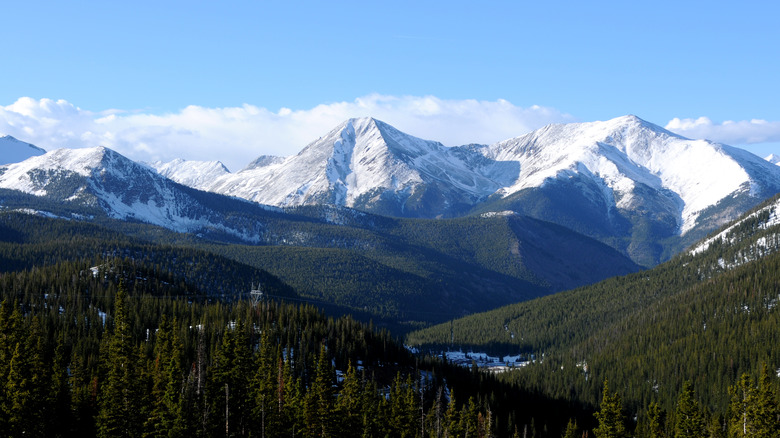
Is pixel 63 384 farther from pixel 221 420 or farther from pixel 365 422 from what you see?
pixel 365 422

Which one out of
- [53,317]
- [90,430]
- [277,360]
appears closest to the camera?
[90,430]

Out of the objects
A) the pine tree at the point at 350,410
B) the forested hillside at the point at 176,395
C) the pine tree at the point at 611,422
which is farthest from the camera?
the pine tree at the point at 350,410

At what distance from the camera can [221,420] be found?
4469 inches

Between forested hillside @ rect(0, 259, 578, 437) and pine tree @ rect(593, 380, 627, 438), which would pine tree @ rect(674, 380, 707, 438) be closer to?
pine tree @ rect(593, 380, 627, 438)

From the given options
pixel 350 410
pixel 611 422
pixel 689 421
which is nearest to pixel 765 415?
pixel 689 421

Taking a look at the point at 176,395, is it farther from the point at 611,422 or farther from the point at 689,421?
the point at 689,421

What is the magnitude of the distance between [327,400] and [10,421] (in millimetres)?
44165

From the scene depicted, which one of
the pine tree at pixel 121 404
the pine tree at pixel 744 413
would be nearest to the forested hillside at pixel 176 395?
the pine tree at pixel 121 404

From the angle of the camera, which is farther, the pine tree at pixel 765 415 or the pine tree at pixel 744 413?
the pine tree at pixel 744 413

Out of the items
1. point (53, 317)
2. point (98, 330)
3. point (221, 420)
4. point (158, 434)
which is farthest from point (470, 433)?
point (53, 317)

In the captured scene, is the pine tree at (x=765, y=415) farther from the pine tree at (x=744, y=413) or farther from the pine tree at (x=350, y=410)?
the pine tree at (x=350, y=410)

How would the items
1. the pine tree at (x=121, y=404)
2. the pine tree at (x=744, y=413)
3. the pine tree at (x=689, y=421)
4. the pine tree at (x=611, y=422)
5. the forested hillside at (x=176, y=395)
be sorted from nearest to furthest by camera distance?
1. the forested hillside at (x=176, y=395)
2. the pine tree at (x=121, y=404)
3. the pine tree at (x=744, y=413)
4. the pine tree at (x=611, y=422)
5. the pine tree at (x=689, y=421)

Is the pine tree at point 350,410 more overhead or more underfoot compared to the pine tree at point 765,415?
A: more underfoot

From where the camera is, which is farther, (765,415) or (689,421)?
(689,421)
